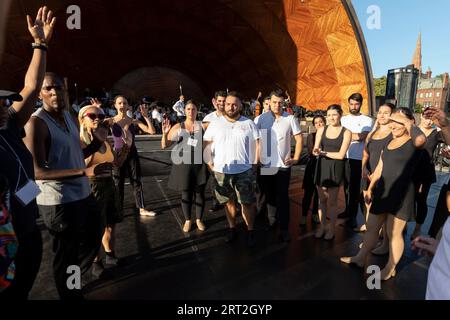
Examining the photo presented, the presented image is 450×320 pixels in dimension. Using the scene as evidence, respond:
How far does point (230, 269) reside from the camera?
9.46 feet

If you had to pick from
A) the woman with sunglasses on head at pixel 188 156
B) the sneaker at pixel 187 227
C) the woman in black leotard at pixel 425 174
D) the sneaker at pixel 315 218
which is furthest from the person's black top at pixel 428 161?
the sneaker at pixel 187 227

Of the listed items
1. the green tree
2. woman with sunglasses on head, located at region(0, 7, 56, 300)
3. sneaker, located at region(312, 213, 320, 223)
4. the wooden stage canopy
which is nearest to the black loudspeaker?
the wooden stage canopy

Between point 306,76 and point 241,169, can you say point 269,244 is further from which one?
point 306,76

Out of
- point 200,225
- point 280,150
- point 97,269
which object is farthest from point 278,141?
point 97,269

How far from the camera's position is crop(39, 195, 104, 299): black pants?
2.01 metres

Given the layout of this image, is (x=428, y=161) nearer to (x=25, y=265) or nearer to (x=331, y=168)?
(x=331, y=168)

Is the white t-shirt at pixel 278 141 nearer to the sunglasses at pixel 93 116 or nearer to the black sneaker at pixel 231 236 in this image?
the black sneaker at pixel 231 236

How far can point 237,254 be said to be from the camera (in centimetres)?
323

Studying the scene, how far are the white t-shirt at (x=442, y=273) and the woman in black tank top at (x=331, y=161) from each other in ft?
7.59

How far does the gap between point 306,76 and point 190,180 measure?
670 inches

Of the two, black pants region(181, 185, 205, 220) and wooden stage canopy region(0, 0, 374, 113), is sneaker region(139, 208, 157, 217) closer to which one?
black pants region(181, 185, 205, 220)

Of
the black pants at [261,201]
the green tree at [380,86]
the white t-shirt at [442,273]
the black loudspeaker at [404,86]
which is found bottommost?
the black pants at [261,201]

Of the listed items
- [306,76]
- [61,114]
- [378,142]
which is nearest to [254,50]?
[306,76]

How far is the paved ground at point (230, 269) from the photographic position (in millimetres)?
2473
